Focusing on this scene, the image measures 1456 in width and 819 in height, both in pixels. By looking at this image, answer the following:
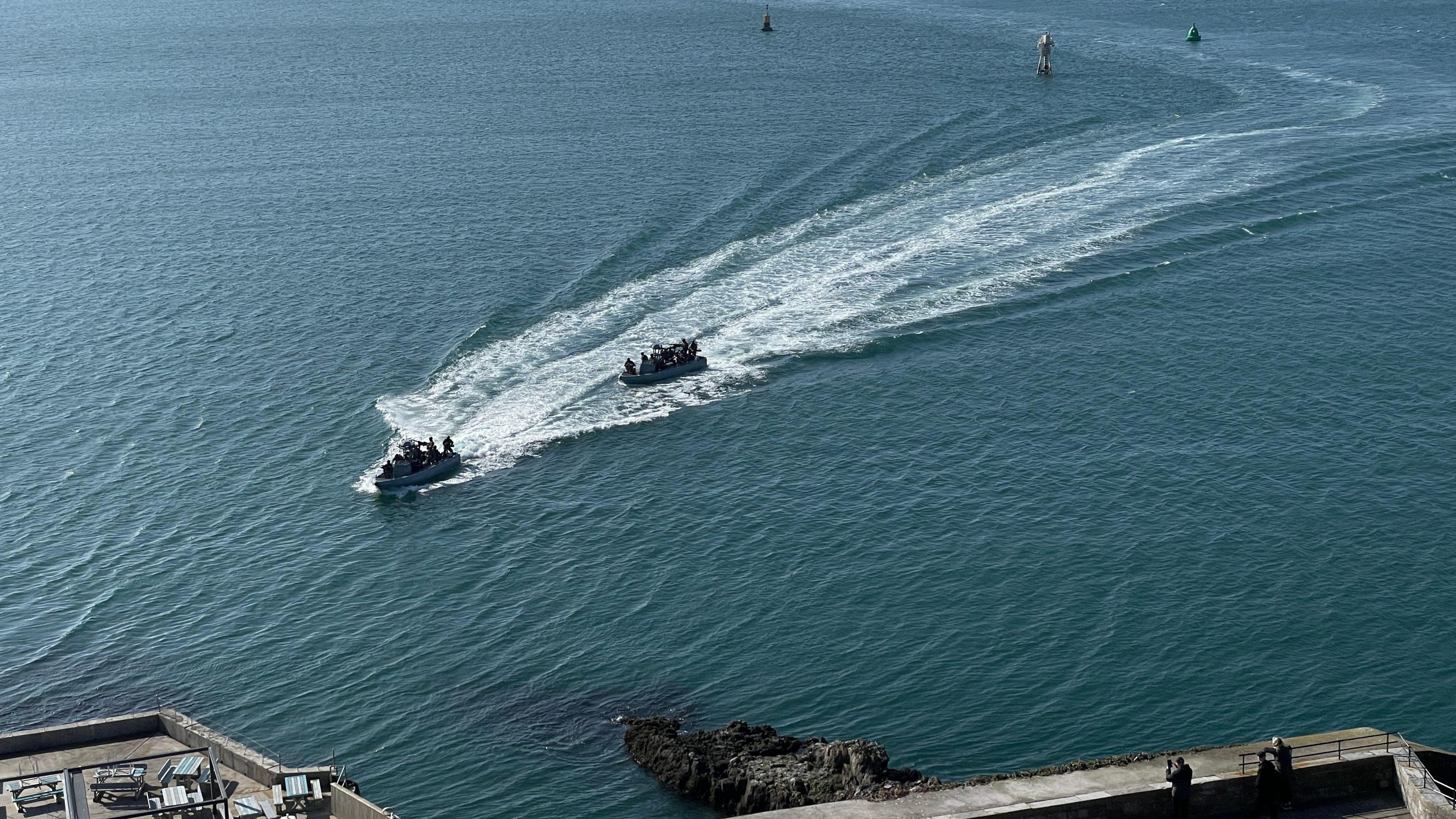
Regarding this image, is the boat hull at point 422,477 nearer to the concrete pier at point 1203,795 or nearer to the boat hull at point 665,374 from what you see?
the boat hull at point 665,374

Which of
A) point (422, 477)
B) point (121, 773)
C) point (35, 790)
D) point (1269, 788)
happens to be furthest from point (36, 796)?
point (1269, 788)

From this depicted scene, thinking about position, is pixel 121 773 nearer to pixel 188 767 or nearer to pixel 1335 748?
pixel 188 767

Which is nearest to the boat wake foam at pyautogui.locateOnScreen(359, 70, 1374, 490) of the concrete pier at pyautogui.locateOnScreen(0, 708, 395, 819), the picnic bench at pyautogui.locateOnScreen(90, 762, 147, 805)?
the concrete pier at pyautogui.locateOnScreen(0, 708, 395, 819)

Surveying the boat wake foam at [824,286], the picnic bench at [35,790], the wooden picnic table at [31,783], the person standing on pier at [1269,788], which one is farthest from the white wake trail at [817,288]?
the person standing on pier at [1269,788]

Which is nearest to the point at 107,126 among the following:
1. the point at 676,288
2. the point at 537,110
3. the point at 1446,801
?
the point at 537,110

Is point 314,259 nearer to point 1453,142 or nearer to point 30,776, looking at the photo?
point 30,776

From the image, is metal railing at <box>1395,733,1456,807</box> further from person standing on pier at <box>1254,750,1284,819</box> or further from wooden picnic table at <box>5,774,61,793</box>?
wooden picnic table at <box>5,774,61,793</box>
